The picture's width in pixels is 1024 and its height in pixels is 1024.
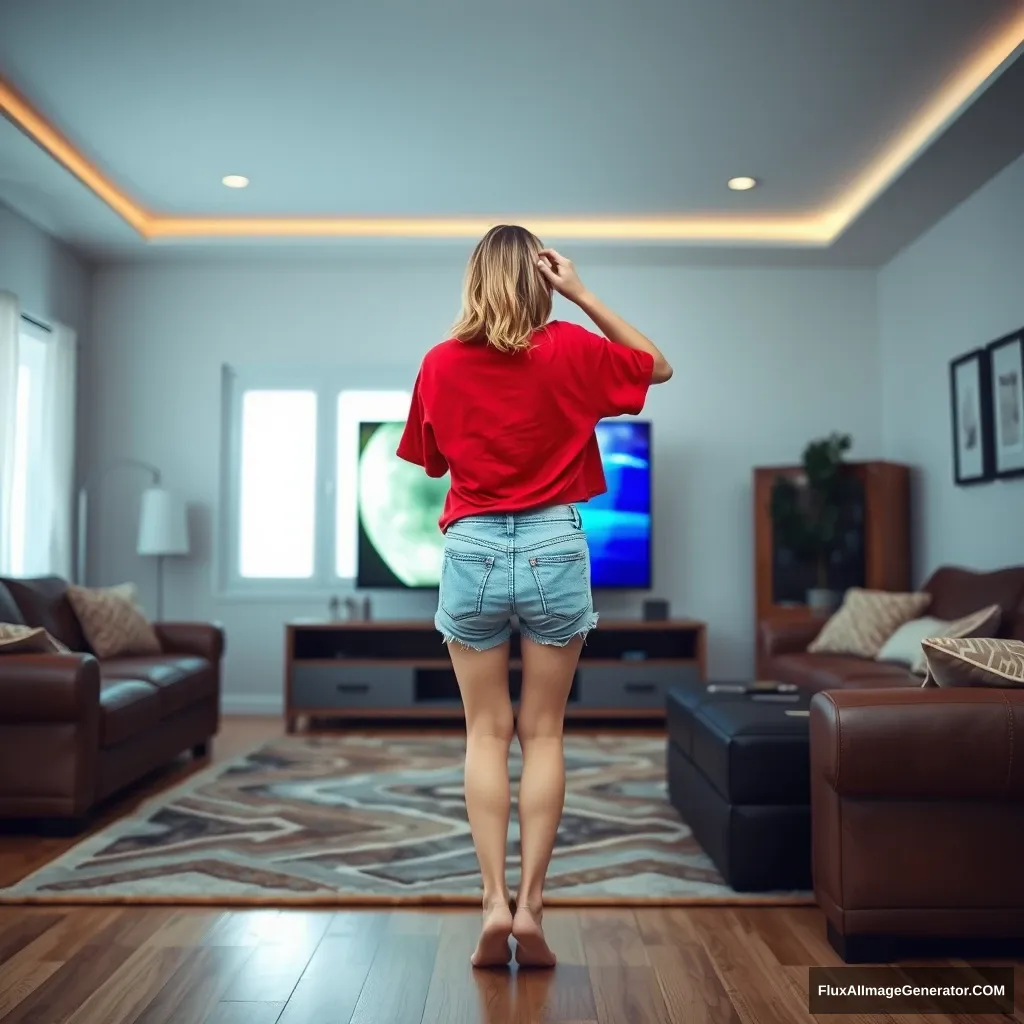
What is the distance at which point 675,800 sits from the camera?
11.1 ft

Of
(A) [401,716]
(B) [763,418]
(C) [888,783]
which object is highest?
(B) [763,418]

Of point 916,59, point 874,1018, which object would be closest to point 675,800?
point 874,1018

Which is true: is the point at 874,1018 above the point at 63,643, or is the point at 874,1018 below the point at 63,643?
below

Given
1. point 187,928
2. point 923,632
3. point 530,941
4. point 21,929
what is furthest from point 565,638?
point 923,632

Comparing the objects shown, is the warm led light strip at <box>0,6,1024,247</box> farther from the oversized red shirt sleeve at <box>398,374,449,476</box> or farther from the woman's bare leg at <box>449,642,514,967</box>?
the woman's bare leg at <box>449,642,514,967</box>

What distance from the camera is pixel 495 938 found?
1.93 metres

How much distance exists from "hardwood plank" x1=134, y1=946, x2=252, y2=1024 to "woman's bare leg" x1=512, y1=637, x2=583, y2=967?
0.56m

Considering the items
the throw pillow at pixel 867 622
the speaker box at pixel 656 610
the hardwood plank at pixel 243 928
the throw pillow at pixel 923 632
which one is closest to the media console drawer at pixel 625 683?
the speaker box at pixel 656 610

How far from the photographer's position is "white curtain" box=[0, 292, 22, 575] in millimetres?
4824

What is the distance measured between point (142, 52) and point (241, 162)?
3.47 ft

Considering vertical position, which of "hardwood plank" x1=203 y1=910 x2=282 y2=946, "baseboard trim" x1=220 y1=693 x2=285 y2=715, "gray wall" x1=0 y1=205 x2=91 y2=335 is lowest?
"baseboard trim" x1=220 y1=693 x2=285 y2=715

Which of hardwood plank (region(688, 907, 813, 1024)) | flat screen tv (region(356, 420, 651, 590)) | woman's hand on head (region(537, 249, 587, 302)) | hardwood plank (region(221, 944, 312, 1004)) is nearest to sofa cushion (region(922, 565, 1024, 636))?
flat screen tv (region(356, 420, 651, 590))

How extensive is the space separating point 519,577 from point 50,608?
2.81 metres

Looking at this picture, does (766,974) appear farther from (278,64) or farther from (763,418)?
(763,418)
